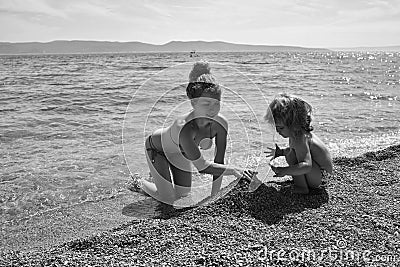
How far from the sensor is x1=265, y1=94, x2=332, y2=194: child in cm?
352

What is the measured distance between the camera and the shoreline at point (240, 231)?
2.67 m

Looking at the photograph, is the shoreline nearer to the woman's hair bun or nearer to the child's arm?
the child's arm

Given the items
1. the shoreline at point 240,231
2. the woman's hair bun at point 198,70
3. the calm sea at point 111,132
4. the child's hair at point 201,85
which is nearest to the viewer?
the shoreline at point 240,231

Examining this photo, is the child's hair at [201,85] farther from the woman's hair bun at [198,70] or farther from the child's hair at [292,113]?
the child's hair at [292,113]

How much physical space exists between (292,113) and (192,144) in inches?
38.7

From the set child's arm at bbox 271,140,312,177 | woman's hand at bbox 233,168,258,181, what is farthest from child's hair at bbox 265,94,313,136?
woman's hand at bbox 233,168,258,181

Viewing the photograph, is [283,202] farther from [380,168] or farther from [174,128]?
[380,168]

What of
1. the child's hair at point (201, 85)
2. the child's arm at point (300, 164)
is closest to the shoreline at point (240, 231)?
the child's arm at point (300, 164)

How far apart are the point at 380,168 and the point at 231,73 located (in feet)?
6.79

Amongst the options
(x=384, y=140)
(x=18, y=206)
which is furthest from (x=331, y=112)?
(x=18, y=206)

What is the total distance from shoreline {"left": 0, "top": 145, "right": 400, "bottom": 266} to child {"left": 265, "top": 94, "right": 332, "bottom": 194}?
7.1 inches

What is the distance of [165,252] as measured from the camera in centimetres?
271

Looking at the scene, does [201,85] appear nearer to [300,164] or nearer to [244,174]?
[244,174]

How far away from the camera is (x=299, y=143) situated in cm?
356
